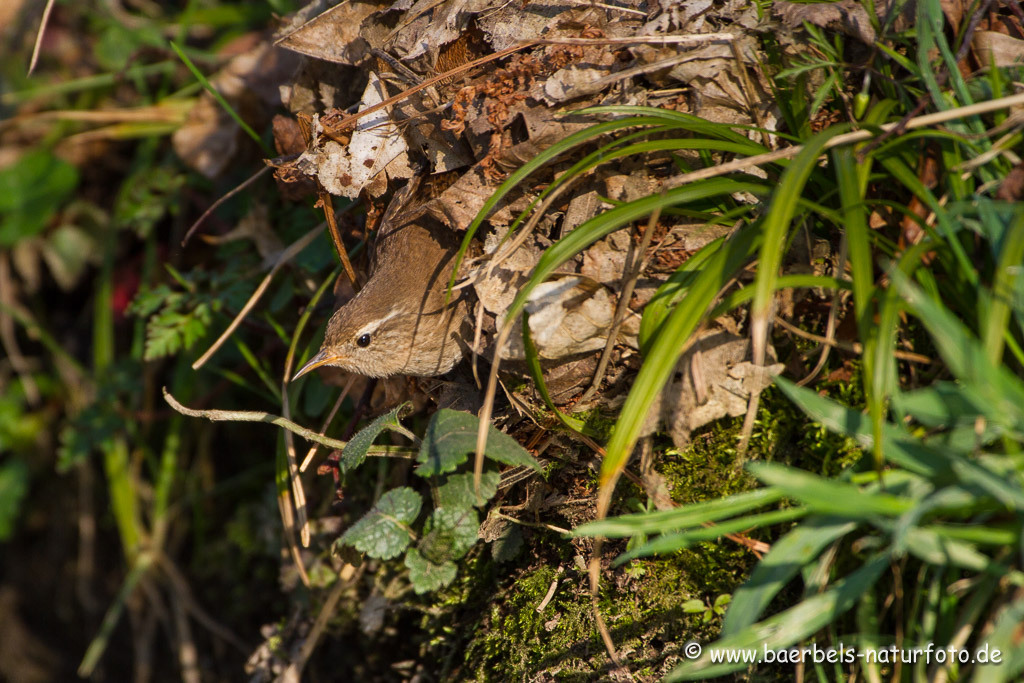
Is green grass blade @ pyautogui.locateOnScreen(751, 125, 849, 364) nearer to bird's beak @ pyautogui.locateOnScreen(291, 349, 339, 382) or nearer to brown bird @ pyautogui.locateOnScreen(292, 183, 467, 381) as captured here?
brown bird @ pyautogui.locateOnScreen(292, 183, 467, 381)

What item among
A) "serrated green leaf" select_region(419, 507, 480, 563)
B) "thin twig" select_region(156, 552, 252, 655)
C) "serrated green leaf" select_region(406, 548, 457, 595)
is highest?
"serrated green leaf" select_region(419, 507, 480, 563)

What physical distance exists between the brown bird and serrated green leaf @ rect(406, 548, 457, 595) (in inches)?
24.9

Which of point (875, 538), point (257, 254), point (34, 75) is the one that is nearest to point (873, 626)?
point (875, 538)

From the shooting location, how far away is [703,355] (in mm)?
1829

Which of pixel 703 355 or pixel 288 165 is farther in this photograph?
pixel 288 165

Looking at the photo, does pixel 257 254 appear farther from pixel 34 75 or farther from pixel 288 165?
pixel 34 75

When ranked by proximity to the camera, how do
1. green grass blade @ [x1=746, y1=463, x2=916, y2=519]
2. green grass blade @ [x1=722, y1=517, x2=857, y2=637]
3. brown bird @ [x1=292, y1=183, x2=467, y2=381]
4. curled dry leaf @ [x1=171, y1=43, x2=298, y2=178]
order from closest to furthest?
green grass blade @ [x1=746, y1=463, x2=916, y2=519] < green grass blade @ [x1=722, y1=517, x2=857, y2=637] < brown bird @ [x1=292, y1=183, x2=467, y2=381] < curled dry leaf @ [x1=171, y1=43, x2=298, y2=178]

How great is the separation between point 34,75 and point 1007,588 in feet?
16.8

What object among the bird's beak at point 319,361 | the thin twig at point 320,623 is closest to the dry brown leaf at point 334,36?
the bird's beak at point 319,361

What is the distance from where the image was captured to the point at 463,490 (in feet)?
6.59

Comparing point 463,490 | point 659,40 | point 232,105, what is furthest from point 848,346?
point 232,105

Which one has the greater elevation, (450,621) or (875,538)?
(875,538)

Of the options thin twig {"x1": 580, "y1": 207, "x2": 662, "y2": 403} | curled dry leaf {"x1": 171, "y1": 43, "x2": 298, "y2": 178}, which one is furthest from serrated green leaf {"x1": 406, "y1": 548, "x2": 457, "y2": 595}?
curled dry leaf {"x1": 171, "y1": 43, "x2": 298, "y2": 178}

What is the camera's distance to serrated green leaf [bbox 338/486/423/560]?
6.46 feet
